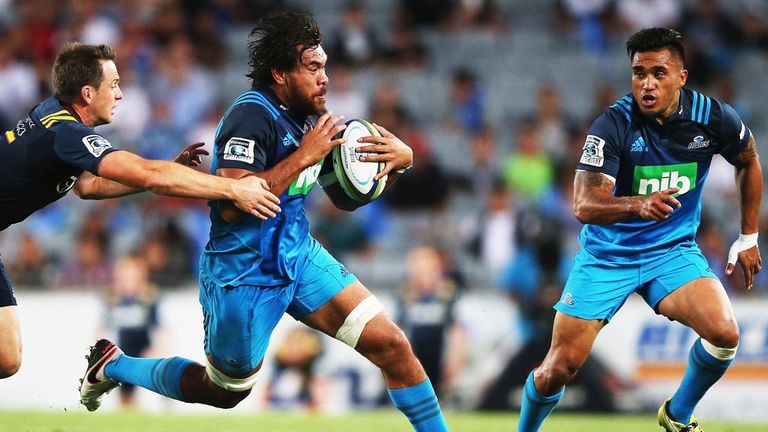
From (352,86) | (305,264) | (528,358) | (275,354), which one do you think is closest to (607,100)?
(352,86)

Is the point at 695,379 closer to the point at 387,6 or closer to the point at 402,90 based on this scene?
the point at 402,90

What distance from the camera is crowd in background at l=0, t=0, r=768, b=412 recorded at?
36.4 ft

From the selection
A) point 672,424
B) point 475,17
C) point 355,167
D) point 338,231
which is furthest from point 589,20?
point 355,167

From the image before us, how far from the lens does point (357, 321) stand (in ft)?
19.9

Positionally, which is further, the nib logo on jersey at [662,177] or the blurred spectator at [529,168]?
the blurred spectator at [529,168]

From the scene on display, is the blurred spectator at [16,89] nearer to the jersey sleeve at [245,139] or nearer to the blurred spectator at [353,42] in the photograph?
the blurred spectator at [353,42]

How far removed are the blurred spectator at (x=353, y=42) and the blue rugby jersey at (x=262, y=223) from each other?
8402 mm

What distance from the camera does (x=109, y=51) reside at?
20.7 ft

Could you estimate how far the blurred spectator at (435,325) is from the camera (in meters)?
10.6

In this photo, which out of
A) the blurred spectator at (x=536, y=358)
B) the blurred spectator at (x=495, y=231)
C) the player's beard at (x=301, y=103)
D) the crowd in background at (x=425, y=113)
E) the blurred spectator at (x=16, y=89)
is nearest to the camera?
the player's beard at (x=301, y=103)

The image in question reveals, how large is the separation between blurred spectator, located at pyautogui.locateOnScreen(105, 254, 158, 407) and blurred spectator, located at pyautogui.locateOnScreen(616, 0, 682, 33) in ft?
25.3

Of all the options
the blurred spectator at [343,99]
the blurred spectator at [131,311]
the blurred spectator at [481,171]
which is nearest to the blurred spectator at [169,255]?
the blurred spectator at [131,311]

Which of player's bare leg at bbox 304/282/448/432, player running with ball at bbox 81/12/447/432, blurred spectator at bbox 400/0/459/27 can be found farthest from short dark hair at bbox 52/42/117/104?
blurred spectator at bbox 400/0/459/27

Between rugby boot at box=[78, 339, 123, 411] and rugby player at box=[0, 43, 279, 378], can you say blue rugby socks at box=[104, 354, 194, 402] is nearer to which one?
rugby boot at box=[78, 339, 123, 411]
